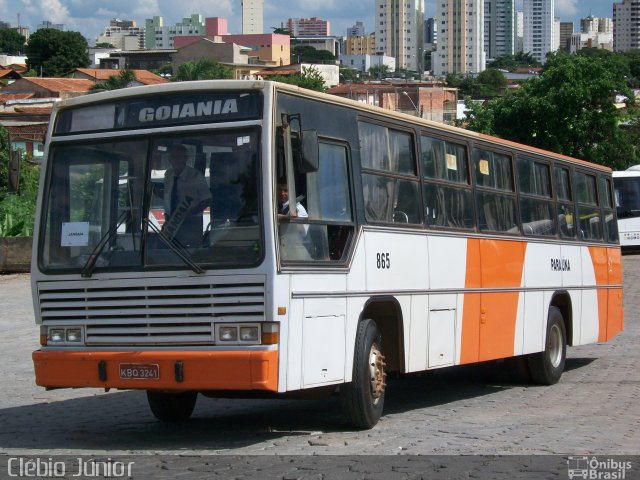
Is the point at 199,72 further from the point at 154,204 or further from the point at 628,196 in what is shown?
the point at 154,204

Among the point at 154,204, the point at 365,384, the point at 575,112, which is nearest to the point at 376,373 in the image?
the point at 365,384

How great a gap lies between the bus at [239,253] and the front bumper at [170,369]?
1cm

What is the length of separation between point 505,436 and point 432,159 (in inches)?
122

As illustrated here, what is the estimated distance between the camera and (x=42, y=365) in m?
9.33

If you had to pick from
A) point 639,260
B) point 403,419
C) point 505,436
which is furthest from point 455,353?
point 639,260

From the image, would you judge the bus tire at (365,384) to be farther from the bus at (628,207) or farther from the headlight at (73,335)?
the bus at (628,207)

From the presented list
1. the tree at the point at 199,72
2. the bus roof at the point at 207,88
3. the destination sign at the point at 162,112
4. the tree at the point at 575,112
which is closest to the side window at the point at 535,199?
the bus roof at the point at 207,88

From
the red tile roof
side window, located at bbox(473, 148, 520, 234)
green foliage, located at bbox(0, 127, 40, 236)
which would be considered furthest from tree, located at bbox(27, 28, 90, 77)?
side window, located at bbox(473, 148, 520, 234)

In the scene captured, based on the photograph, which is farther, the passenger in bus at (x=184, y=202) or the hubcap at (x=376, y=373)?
the hubcap at (x=376, y=373)

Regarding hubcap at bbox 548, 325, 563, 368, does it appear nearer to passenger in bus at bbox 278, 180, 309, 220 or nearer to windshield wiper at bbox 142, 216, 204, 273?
passenger in bus at bbox 278, 180, 309, 220

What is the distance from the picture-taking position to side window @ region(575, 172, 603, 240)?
52.5 feet

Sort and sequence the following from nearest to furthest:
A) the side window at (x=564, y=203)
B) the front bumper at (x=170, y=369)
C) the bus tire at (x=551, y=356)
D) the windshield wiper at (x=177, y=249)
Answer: the front bumper at (x=170, y=369) → the windshield wiper at (x=177, y=249) → the bus tire at (x=551, y=356) → the side window at (x=564, y=203)

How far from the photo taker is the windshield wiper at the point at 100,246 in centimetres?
926

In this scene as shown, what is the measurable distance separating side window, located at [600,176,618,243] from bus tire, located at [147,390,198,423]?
827 cm
